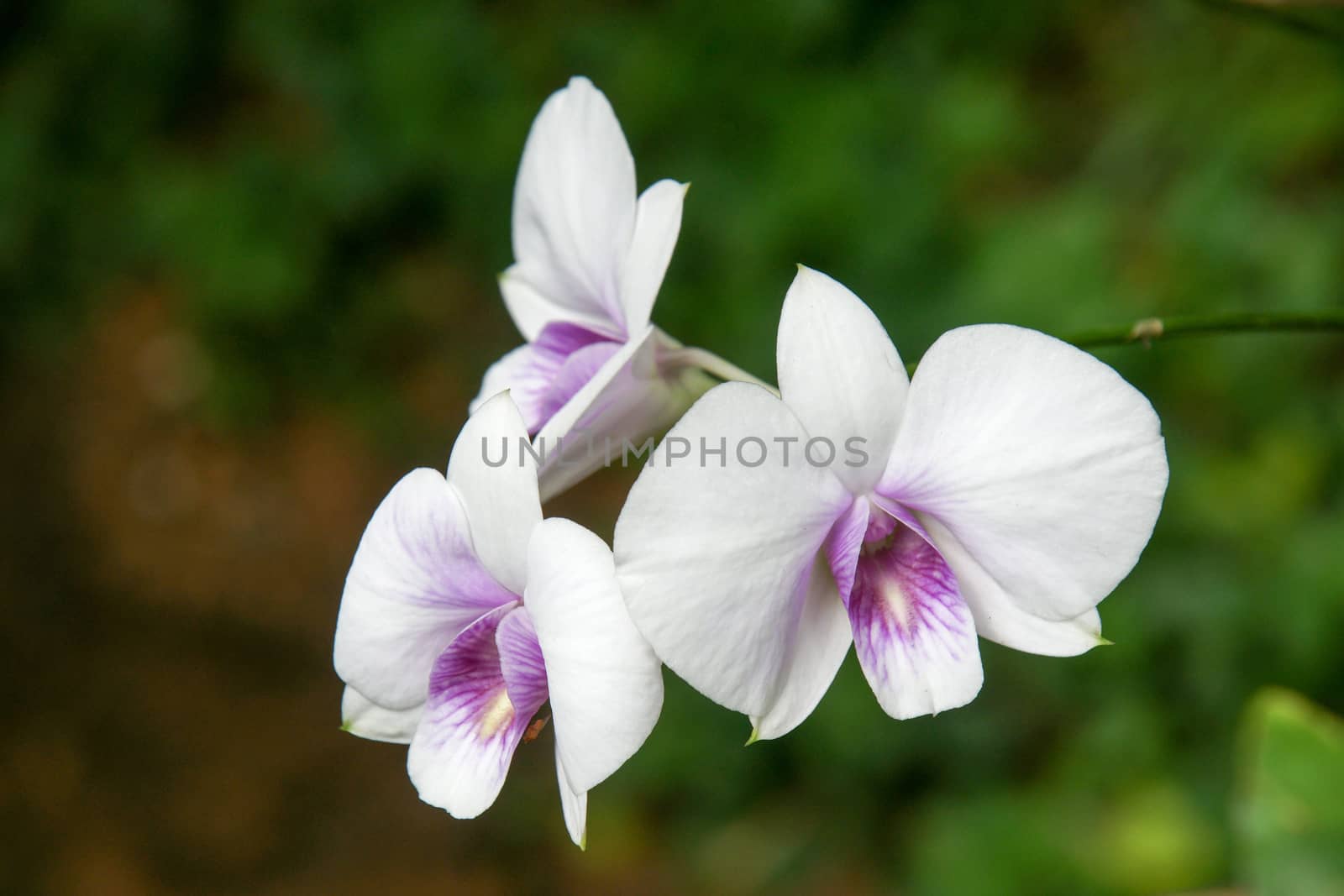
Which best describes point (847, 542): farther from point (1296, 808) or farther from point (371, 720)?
point (1296, 808)

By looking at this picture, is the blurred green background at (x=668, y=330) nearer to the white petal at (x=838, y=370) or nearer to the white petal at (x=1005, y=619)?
the white petal at (x=1005, y=619)

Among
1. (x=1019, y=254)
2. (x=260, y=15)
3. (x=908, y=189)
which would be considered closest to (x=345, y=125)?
(x=260, y=15)

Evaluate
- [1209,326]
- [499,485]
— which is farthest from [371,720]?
[1209,326]

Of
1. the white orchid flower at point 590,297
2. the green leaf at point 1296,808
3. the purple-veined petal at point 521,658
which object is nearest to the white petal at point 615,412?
the white orchid flower at point 590,297

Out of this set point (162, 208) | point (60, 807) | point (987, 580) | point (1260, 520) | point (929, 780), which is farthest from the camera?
point (162, 208)

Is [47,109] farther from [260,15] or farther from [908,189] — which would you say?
[908,189]
